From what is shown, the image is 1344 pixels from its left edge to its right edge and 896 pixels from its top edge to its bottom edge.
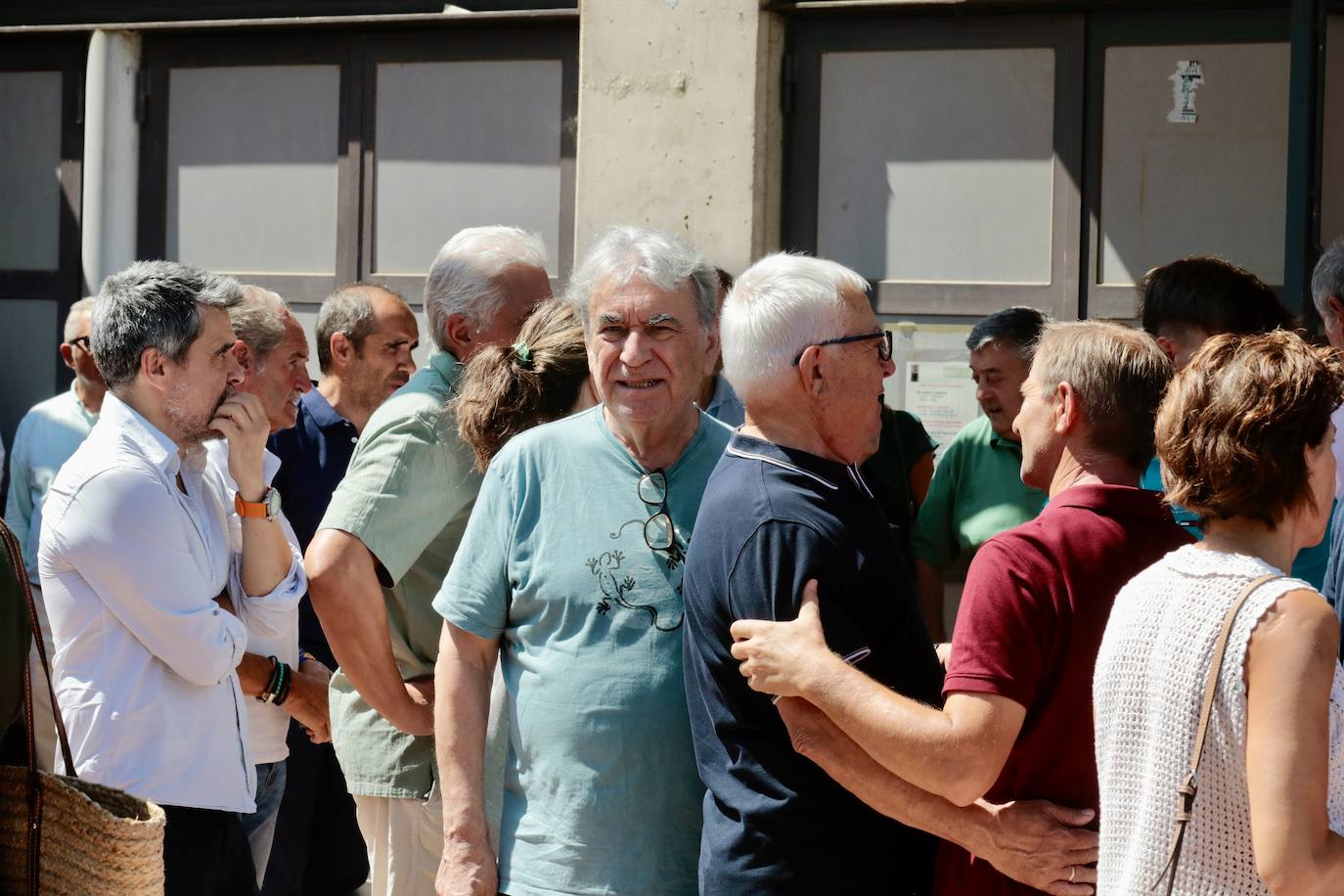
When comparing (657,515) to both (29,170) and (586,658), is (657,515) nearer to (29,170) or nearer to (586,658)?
(586,658)

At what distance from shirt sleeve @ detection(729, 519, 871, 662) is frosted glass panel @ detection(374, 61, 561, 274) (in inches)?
146

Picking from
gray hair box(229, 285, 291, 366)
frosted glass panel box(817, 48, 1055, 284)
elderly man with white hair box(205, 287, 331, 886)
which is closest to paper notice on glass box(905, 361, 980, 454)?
frosted glass panel box(817, 48, 1055, 284)

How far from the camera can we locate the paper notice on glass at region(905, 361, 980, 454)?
5.47 metres

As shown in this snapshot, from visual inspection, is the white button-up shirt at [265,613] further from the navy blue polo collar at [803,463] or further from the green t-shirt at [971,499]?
the green t-shirt at [971,499]

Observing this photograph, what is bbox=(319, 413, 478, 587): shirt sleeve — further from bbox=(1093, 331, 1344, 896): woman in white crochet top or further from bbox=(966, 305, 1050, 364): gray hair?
bbox=(966, 305, 1050, 364): gray hair

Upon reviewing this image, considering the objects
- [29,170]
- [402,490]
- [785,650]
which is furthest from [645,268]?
[29,170]

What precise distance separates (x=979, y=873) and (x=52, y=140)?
5.64 metres

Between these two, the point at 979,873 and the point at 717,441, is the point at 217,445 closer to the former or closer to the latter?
the point at 717,441

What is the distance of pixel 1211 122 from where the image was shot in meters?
5.12

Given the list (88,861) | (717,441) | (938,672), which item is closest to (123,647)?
(88,861)

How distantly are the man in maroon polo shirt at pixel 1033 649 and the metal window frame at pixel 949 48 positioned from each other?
2.99 m

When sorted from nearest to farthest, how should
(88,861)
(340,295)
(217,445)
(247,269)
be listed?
(88,861)
(217,445)
(340,295)
(247,269)

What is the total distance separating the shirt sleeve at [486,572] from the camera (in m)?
2.77

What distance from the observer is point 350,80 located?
6.13 metres
